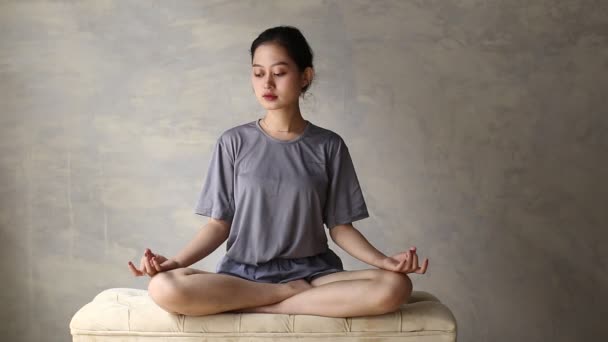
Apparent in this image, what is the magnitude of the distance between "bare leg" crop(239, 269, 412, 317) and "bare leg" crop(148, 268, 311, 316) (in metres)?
0.04

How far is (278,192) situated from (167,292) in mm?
526

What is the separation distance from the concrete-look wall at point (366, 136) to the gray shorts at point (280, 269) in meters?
0.65

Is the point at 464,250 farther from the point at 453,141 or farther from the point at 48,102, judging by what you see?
the point at 48,102

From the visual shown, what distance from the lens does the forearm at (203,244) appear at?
2.43 meters

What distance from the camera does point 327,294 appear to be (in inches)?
89.5

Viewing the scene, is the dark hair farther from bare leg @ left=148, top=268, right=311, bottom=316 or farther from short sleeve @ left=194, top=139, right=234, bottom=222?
bare leg @ left=148, top=268, right=311, bottom=316

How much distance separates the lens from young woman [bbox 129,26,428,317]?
2354mm

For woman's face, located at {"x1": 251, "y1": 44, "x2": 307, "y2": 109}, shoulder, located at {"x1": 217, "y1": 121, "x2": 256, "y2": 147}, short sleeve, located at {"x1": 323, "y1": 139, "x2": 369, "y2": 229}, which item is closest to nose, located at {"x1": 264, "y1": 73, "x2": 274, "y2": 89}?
woman's face, located at {"x1": 251, "y1": 44, "x2": 307, "y2": 109}

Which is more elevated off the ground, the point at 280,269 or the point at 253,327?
the point at 280,269

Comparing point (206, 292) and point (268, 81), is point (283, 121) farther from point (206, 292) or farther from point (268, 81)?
point (206, 292)

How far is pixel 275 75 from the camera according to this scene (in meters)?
2.48

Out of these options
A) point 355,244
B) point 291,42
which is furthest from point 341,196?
point 291,42

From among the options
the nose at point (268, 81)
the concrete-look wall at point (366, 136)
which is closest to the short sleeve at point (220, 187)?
the nose at point (268, 81)

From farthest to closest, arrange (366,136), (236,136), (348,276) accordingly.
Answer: (366,136) → (236,136) → (348,276)
